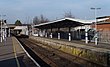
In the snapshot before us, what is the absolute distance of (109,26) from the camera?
2749 inches

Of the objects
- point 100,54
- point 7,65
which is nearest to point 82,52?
point 100,54

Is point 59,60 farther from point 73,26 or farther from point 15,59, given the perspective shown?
point 73,26

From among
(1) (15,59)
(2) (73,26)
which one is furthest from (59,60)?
(2) (73,26)

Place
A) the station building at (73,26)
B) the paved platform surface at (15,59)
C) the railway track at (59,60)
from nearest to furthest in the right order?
the paved platform surface at (15,59), the railway track at (59,60), the station building at (73,26)

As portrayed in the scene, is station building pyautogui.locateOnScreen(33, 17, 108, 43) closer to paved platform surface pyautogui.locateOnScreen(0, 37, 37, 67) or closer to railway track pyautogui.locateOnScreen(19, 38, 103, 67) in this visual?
railway track pyautogui.locateOnScreen(19, 38, 103, 67)

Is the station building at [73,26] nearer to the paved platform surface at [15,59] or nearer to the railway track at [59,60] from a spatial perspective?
the railway track at [59,60]

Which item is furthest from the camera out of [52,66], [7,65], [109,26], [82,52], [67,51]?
[109,26]

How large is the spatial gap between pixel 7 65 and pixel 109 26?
2072 inches

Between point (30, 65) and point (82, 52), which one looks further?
point (82, 52)

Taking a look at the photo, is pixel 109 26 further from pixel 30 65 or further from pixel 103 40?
pixel 30 65

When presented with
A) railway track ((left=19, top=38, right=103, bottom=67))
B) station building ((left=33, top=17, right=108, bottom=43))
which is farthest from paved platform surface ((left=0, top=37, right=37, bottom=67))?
station building ((left=33, top=17, right=108, bottom=43))

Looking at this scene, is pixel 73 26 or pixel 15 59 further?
pixel 73 26

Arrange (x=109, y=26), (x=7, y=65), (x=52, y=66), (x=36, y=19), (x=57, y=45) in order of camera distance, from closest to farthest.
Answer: (x=7, y=65), (x=52, y=66), (x=57, y=45), (x=109, y=26), (x=36, y=19)

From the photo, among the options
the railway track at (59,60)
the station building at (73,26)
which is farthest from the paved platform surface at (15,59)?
the station building at (73,26)
